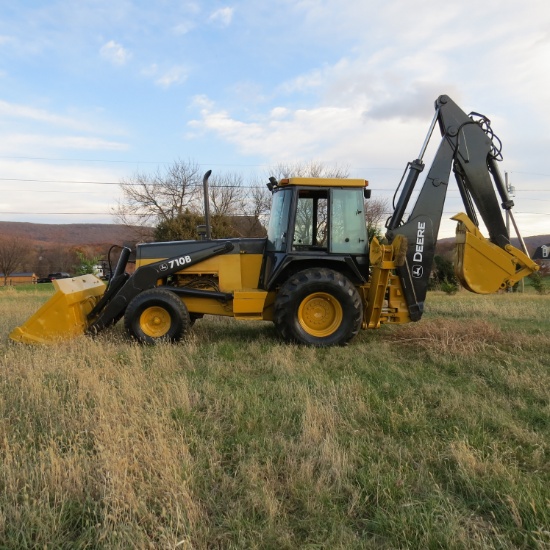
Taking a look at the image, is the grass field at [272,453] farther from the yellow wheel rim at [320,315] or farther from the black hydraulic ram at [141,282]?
the black hydraulic ram at [141,282]

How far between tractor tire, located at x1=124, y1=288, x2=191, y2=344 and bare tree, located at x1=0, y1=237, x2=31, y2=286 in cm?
5553

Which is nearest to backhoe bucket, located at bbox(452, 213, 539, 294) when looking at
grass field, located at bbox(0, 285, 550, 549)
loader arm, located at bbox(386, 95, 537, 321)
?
loader arm, located at bbox(386, 95, 537, 321)

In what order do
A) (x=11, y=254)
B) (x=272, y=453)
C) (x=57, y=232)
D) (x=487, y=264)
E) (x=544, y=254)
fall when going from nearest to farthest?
(x=272, y=453), (x=487, y=264), (x=544, y=254), (x=11, y=254), (x=57, y=232)

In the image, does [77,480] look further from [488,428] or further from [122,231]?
[122,231]

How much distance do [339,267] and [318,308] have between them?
730mm

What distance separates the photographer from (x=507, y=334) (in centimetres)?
729

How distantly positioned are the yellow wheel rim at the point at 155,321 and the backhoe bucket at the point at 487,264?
4.47 metres

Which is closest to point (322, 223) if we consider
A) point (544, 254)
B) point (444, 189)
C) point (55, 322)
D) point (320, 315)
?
point (320, 315)

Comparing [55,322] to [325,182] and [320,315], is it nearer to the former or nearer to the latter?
[320,315]

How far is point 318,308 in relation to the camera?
696cm

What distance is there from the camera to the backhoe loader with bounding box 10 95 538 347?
6773mm

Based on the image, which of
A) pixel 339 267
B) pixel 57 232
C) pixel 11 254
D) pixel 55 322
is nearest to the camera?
pixel 55 322

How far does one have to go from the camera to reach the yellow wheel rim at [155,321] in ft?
22.8

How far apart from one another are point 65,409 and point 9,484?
131 cm
